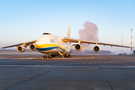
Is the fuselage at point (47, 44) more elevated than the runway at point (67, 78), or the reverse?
the fuselage at point (47, 44)

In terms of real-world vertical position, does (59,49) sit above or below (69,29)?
below

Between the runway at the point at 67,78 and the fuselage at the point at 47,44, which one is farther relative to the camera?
the fuselage at the point at 47,44

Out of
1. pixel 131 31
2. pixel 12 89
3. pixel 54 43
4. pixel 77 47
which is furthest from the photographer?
pixel 131 31

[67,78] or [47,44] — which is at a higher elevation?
[47,44]

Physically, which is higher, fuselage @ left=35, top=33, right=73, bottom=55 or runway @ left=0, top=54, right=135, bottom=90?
fuselage @ left=35, top=33, right=73, bottom=55

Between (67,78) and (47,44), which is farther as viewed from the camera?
(47,44)

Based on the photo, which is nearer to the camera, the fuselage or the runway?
the runway

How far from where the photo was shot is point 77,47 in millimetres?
28156

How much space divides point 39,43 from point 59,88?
57.1 ft

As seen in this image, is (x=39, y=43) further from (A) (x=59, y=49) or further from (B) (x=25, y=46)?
(B) (x=25, y=46)

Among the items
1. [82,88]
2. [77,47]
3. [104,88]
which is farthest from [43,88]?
[77,47]

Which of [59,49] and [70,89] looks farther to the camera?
[59,49]

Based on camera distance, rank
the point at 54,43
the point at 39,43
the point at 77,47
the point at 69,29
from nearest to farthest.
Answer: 1. the point at 39,43
2. the point at 54,43
3. the point at 77,47
4. the point at 69,29

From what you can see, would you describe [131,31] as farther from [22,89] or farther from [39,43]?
[22,89]
